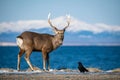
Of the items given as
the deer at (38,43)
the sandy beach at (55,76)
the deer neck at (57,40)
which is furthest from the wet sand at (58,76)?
the deer neck at (57,40)

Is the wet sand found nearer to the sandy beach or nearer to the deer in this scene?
the sandy beach

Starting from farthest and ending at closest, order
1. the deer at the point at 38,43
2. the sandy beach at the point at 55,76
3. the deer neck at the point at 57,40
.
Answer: the deer neck at the point at 57,40, the deer at the point at 38,43, the sandy beach at the point at 55,76

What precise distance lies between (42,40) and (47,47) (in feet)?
1.75

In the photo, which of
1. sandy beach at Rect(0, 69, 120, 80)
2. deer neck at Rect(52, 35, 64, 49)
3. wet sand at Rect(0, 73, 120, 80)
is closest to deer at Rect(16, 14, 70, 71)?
deer neck at Rect(52, 35, 64, 49)

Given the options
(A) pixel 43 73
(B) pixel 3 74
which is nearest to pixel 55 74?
(A) pixel 43 73

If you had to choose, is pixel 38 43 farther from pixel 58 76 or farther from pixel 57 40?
pixel 58 76

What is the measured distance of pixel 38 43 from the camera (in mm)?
34875

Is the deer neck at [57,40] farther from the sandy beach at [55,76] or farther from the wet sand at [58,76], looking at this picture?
the wet sand at [58,76]

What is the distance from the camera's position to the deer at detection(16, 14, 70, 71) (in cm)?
3441

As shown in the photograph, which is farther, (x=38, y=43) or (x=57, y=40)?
(x=57, y=40)

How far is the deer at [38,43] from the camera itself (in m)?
34.4

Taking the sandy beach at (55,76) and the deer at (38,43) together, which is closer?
the sandy beach at (55,76)

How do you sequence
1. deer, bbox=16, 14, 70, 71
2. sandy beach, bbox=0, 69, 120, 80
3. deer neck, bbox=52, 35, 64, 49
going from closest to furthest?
1. sandy beach, bbox=0, 69, 120, 80
2. deer, bbox=16, 14, 70, 71
3. deer neck, bbox=52, 35, 64, 49

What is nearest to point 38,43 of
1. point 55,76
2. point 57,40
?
point 57,40
